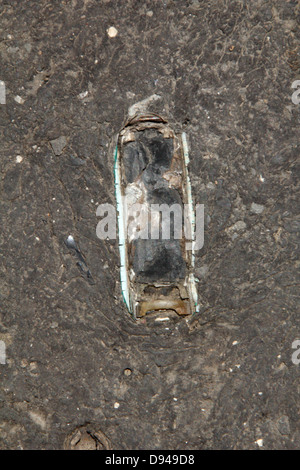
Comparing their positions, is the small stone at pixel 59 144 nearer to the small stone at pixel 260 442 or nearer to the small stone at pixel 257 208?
the small stone at pixel 257 208

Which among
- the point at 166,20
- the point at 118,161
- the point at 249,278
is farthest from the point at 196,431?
the point at 166,20

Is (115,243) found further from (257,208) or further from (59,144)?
(257,208)

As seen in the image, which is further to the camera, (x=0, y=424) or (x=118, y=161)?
(x=0, y=424)

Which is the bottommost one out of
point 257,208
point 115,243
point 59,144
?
point 115,243

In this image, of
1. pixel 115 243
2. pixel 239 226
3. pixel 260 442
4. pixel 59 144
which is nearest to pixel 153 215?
pixel 115 243

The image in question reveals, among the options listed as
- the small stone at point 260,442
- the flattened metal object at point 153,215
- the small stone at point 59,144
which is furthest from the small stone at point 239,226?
the small stone at point 260,442

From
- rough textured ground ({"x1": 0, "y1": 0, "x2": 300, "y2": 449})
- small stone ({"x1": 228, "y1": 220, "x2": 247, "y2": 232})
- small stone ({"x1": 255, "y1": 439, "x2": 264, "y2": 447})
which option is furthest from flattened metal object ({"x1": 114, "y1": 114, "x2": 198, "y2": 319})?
small stone ({"x1": 255, "y1": 439, "x2": 264, "y2": 447})

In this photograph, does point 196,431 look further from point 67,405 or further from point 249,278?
point 249,278
